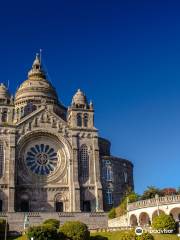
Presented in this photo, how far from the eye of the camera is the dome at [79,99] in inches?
3036

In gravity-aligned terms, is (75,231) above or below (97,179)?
below

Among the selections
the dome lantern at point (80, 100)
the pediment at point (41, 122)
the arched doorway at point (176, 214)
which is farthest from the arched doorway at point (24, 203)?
the arched doorway at point (176, 214)

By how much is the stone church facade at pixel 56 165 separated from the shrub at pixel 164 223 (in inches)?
809

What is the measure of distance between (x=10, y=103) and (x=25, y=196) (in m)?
A: 16.7

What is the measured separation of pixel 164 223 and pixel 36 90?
146ft

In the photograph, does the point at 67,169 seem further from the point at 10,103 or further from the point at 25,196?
the point at 10,103

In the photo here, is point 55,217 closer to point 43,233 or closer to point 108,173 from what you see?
point 43,233

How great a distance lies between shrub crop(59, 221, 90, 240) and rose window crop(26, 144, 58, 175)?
21.3 meters

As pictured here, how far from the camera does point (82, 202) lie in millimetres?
69625

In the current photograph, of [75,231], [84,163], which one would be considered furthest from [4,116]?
[75,231]

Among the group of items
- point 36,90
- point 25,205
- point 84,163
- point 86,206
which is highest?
point 36,90

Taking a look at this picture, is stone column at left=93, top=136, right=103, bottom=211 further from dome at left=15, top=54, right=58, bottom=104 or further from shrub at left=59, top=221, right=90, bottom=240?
shrub at left=59, top=221, right=90, bottom=240

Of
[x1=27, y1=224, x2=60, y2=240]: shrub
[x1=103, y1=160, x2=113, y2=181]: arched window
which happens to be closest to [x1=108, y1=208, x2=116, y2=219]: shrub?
[x1=103, y1=160, x2=113, y2=181]: arched window

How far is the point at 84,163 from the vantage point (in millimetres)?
72125
